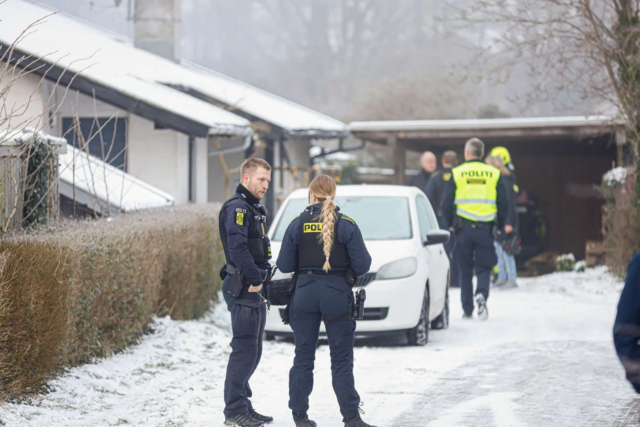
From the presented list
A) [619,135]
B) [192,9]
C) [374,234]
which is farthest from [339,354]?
[192,9]

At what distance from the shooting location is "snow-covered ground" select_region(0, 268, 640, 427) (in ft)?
19.1

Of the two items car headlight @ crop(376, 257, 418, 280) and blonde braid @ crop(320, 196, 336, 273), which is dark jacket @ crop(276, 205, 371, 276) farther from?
car headlight @ crop(376, 257, 418, 280)

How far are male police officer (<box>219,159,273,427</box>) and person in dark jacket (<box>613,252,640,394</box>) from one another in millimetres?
2746

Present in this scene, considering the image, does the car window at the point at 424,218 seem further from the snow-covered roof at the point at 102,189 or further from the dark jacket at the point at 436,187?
the snow-covered roof at the point at 102,189

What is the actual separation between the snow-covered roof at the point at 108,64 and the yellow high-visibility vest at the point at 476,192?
4.91 metres

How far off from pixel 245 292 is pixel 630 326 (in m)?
2.92

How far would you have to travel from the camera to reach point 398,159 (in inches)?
733

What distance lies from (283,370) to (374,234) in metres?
2.07

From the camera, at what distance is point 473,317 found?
10.9 meters

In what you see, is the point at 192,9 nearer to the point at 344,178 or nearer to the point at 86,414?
the point at 344,178

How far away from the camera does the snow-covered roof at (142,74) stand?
14172 mm

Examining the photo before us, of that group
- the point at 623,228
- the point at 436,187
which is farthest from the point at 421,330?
the point at 623,228

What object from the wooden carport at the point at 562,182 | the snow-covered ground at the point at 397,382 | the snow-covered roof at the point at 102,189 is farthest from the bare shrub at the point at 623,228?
the wooden carport at the point at 562,182

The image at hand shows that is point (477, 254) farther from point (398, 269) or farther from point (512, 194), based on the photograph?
point (512, 194)
